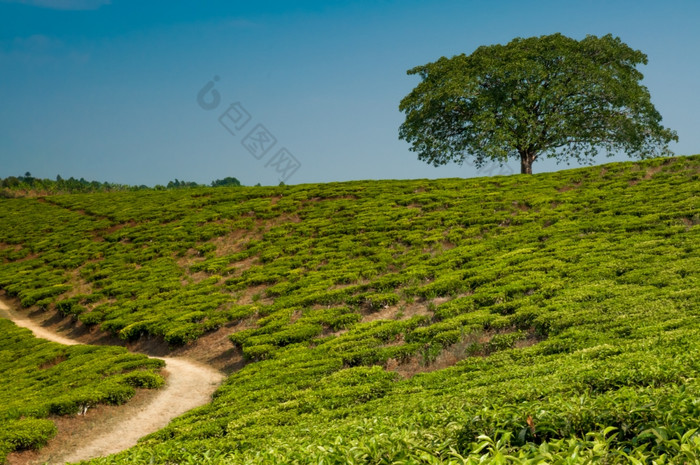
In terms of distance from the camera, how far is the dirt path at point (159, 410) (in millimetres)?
13641

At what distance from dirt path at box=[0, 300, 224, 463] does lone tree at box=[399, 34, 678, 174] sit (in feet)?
107

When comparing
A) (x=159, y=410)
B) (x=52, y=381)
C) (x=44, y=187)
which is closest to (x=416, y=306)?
(x=159, y=410)

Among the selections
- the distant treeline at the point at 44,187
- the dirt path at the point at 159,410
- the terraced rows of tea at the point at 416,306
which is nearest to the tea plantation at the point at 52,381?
the dirt path at the point at 159,410

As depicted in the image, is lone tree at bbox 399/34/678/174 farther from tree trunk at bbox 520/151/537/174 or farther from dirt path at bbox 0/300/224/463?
dirt path at bbox 0/300/224/463

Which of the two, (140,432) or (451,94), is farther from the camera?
(451,94)

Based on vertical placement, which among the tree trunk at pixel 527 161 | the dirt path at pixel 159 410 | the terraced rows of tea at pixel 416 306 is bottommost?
the dirt path at pixel 159 410

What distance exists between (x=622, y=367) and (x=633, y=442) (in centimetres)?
362

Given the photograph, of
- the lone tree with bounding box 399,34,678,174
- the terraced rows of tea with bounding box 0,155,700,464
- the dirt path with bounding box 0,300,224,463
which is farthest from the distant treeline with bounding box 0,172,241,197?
the dirt path with bounding box 0,300,224,463

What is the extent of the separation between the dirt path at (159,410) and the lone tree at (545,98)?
107 feet

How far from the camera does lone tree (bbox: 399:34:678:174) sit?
Result: 144ft

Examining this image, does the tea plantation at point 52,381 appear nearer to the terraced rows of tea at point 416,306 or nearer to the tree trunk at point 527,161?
the terraced rows of tea at point 416,306

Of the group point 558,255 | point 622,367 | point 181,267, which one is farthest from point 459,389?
point 181,267

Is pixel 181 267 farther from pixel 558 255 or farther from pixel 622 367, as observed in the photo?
pixel 622 367

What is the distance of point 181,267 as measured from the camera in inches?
1344
